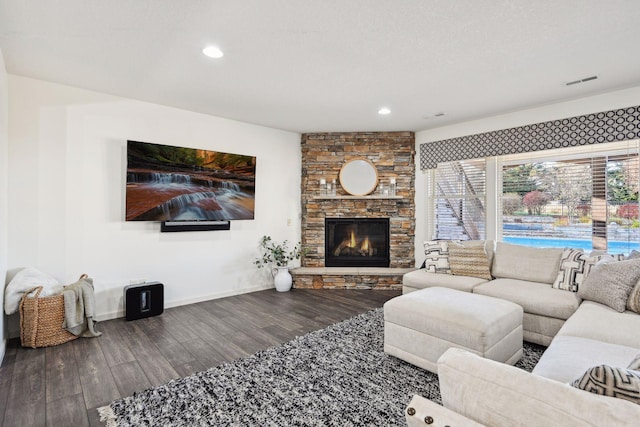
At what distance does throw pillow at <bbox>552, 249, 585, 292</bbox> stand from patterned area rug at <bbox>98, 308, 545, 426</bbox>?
705 mm

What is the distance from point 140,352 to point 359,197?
348 cm

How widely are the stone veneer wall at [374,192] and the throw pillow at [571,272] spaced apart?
218 centimetres

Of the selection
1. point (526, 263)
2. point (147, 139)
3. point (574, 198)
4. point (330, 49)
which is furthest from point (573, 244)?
point (147, 139)

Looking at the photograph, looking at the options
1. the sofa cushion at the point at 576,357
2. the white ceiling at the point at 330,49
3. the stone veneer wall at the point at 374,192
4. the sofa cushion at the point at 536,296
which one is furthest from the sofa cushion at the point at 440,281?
the white ceiling at the point at 330,49

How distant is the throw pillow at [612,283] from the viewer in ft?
8.13

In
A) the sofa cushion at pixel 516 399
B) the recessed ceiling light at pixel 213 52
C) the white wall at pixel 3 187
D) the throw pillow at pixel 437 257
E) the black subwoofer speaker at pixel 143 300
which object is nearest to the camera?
the sofa cushion at pixel 516 399

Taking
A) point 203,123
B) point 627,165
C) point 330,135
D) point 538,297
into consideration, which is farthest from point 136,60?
point 627,165

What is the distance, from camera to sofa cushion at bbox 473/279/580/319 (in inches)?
108

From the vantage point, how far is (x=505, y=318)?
238 cm

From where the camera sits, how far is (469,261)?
147 inches

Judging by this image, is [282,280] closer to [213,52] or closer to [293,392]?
[293,392]

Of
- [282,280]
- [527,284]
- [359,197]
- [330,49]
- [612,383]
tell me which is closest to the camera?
[612,383]

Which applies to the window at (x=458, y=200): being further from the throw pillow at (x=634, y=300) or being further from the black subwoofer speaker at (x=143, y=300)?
the black subwoofer speaker at (x=143, y=300)

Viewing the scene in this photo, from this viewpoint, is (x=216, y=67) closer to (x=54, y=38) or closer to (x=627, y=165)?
(x=54, y=38)
